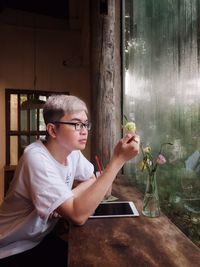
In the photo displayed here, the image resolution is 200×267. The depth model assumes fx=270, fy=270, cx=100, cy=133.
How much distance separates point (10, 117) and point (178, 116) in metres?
3.62

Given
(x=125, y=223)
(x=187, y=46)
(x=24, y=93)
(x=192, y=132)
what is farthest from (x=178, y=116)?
(x=24, y=93)

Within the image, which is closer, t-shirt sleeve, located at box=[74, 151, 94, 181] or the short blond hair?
the short blond hair

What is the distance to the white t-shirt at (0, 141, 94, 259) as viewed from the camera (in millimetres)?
996

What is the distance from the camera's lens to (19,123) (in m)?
4.41

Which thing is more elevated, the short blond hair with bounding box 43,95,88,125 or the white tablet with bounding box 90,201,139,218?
the short blond hair with bounding box 43,95,88,125

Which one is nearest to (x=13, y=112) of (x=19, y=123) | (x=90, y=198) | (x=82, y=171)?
(x=19, y=123)

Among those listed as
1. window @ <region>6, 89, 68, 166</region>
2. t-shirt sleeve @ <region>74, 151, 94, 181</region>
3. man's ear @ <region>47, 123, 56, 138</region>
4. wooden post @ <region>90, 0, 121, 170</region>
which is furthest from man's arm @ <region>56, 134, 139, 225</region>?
window @ <region>6, 89, 68, 166</region>

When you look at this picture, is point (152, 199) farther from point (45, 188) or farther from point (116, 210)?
point (45, 188)

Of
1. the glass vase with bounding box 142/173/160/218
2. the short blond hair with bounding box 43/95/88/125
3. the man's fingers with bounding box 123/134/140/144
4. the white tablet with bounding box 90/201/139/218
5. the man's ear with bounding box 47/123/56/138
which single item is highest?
the short blond hair with bounding box 43/95/88/125

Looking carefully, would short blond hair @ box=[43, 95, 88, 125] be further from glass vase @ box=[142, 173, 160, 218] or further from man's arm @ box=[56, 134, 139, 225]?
glass vase @ box=[142, 173, 160, 218]

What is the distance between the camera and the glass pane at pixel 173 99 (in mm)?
1064

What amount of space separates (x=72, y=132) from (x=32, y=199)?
1.04ft

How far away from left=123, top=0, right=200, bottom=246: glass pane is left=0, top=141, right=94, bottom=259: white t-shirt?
0.49 meters

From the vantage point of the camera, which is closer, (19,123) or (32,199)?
(32,199)
